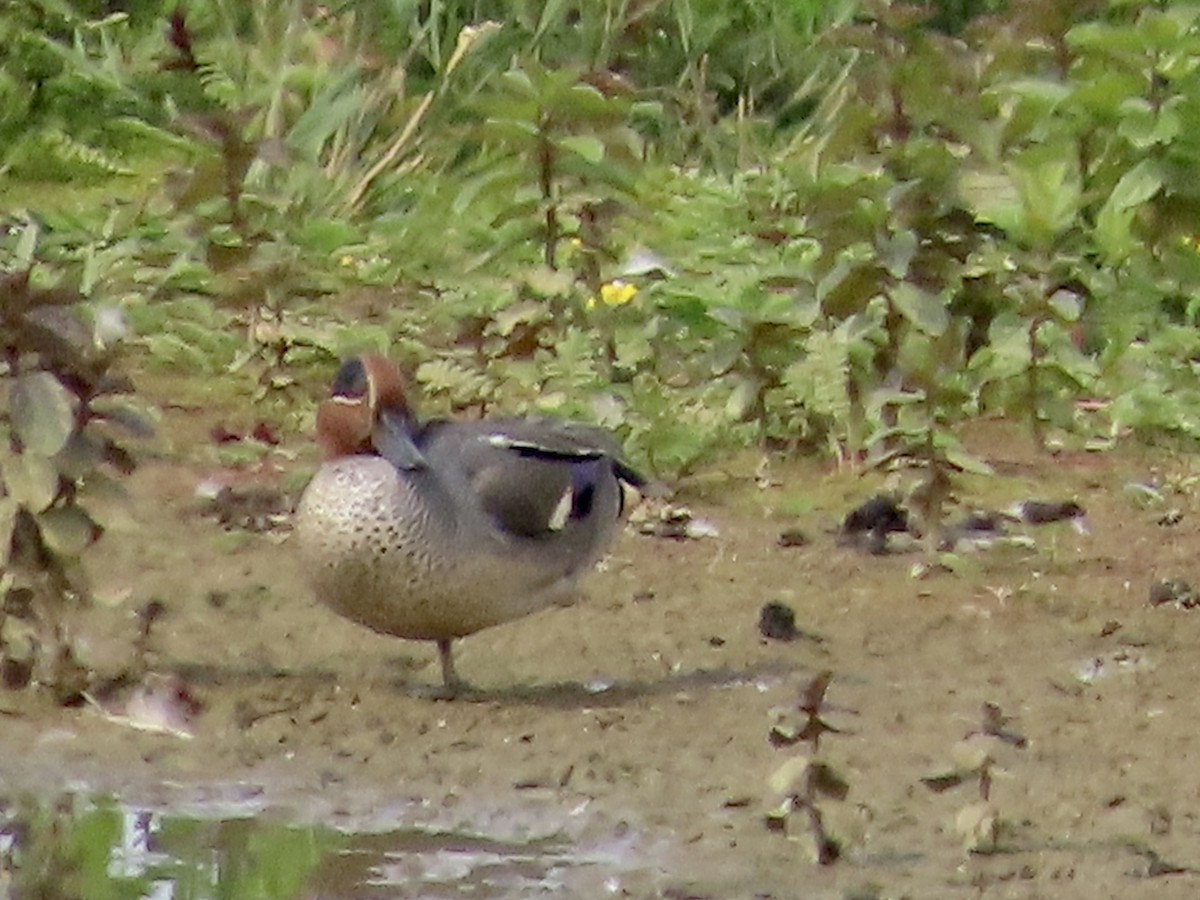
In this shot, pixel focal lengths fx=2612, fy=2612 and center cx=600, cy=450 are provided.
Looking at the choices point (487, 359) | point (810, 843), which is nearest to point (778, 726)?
point (810, 843)

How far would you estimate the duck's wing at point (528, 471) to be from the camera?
4.98 m

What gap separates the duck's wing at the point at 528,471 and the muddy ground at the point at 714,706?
0.29m

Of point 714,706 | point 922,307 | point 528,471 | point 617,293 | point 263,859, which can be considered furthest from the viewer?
point 617,293

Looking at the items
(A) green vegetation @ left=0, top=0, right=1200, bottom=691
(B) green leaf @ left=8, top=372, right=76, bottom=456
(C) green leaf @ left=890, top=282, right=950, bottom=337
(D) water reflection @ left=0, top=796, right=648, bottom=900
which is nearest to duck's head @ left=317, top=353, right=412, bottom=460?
(A) green vegetation @ left=0, top=0, right=1200, bottom=691

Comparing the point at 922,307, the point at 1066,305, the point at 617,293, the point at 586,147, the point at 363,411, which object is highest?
the point at 586,147

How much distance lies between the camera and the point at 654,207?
7.54 m

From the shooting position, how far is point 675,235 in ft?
25.2

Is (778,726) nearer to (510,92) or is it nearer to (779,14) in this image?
(510,92)

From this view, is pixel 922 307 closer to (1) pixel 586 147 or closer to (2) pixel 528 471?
(2) pixel 528 471

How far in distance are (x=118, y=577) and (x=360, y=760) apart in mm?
1141

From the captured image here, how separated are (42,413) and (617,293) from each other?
8.95 feet

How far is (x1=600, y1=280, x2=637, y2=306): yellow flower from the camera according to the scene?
6906 millimetres

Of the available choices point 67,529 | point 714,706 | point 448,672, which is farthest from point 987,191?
point 67,529

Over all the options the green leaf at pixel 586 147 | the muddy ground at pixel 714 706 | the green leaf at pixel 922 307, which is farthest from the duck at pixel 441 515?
the green leaf at pixel 586 147
